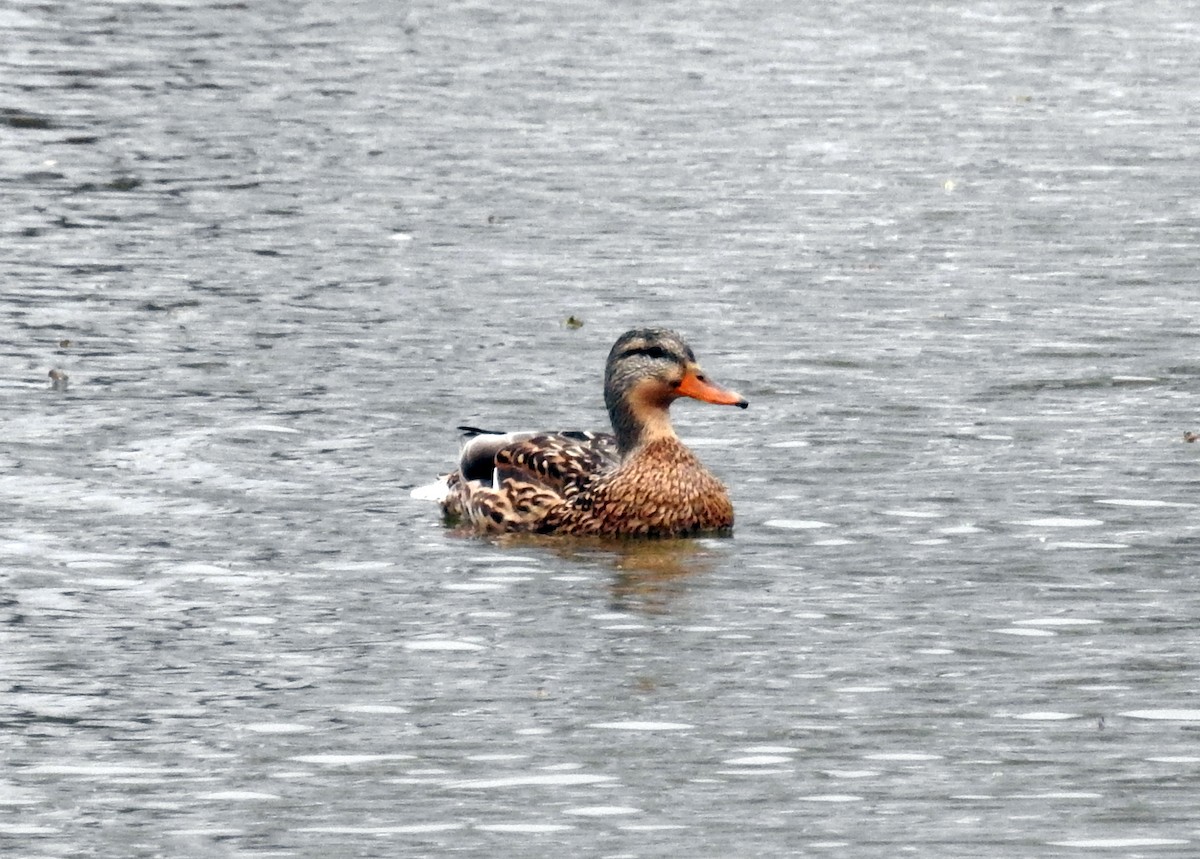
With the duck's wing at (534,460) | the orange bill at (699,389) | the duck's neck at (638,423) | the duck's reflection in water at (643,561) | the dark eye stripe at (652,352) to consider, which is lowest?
the duck's reflection in water at (643,561)

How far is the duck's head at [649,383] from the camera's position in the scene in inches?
645

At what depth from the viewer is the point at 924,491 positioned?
1616 centimetres

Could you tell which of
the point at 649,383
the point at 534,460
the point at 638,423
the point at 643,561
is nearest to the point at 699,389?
the point at 649,383

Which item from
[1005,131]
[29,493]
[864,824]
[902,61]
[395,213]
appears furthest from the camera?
[902,61]

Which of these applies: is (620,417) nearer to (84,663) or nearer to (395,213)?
(84,663)

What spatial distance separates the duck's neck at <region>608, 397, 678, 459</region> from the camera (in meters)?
16.4

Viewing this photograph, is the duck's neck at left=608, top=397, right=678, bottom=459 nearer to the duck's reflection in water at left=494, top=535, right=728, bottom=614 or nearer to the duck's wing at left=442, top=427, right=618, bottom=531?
the duck's wing at left=442, top=427, right=618, bottom=531

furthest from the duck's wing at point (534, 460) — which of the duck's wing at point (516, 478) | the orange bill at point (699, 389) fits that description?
the orange bill at point (699, 389)

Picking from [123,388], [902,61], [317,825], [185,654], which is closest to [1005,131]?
[902,61]

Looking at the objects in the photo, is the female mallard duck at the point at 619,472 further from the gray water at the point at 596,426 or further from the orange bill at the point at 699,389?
the gray water at the point at 596,426

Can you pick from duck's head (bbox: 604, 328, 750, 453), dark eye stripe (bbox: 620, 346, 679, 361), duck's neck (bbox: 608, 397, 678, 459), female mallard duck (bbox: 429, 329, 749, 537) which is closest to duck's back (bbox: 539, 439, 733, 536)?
female mallard duck (bbox: 429, 329, 749, 537)

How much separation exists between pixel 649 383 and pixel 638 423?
8.9 inches

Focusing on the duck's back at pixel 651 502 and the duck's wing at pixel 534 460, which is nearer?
the duck's back at pixel 651 502

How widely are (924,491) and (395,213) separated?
438 inches
